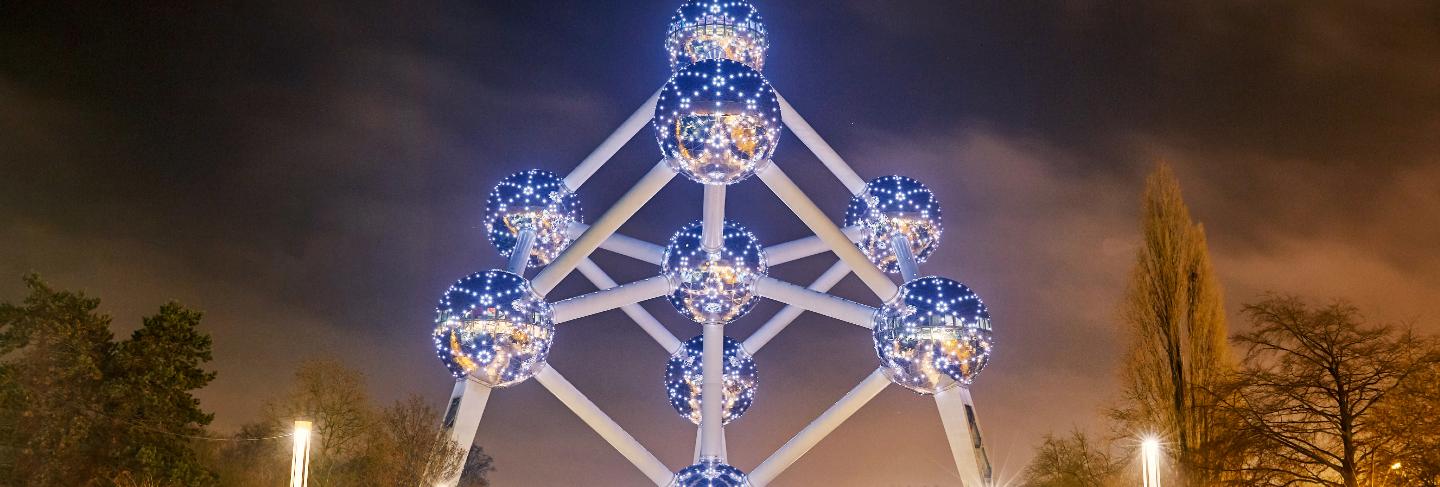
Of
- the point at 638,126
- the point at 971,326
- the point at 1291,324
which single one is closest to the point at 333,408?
the point at 638,126

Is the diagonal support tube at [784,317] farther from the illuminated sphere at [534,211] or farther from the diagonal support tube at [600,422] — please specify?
the illuminated sphere at [534,211]

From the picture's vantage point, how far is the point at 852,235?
20453 millimetres

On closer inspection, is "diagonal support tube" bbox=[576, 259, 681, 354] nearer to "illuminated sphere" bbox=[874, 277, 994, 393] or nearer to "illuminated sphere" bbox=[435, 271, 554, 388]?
"illuminated sphere" bbox=[435, 271, 554, 388]

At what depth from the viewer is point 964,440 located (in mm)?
17891

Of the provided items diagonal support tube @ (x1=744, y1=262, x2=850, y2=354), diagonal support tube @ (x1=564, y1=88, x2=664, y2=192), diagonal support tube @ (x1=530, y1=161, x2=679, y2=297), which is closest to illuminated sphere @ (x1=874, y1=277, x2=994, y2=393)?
diagonal support tube @ (x1=530, y1=161, x2=679, y2=297)

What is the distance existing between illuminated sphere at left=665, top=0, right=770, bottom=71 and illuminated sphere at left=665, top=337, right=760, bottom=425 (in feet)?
14.5

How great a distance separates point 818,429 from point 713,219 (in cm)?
338

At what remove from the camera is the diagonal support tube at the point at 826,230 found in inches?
688

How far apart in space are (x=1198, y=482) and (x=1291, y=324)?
9.84ft

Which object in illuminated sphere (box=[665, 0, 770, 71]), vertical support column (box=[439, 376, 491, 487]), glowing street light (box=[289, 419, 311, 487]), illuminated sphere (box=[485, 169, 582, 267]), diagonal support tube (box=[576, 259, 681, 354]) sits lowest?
glowing street light (box=[289, 419, 311, 487])

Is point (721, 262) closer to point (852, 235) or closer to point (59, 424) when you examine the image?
point (852, 235)

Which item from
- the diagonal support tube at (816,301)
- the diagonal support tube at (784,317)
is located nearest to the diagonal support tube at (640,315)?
the diagonal support tube at (784,317)

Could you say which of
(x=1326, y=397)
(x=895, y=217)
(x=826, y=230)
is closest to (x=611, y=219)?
(x=826, y=230)

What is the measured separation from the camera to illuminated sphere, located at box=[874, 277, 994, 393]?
1667 cm
